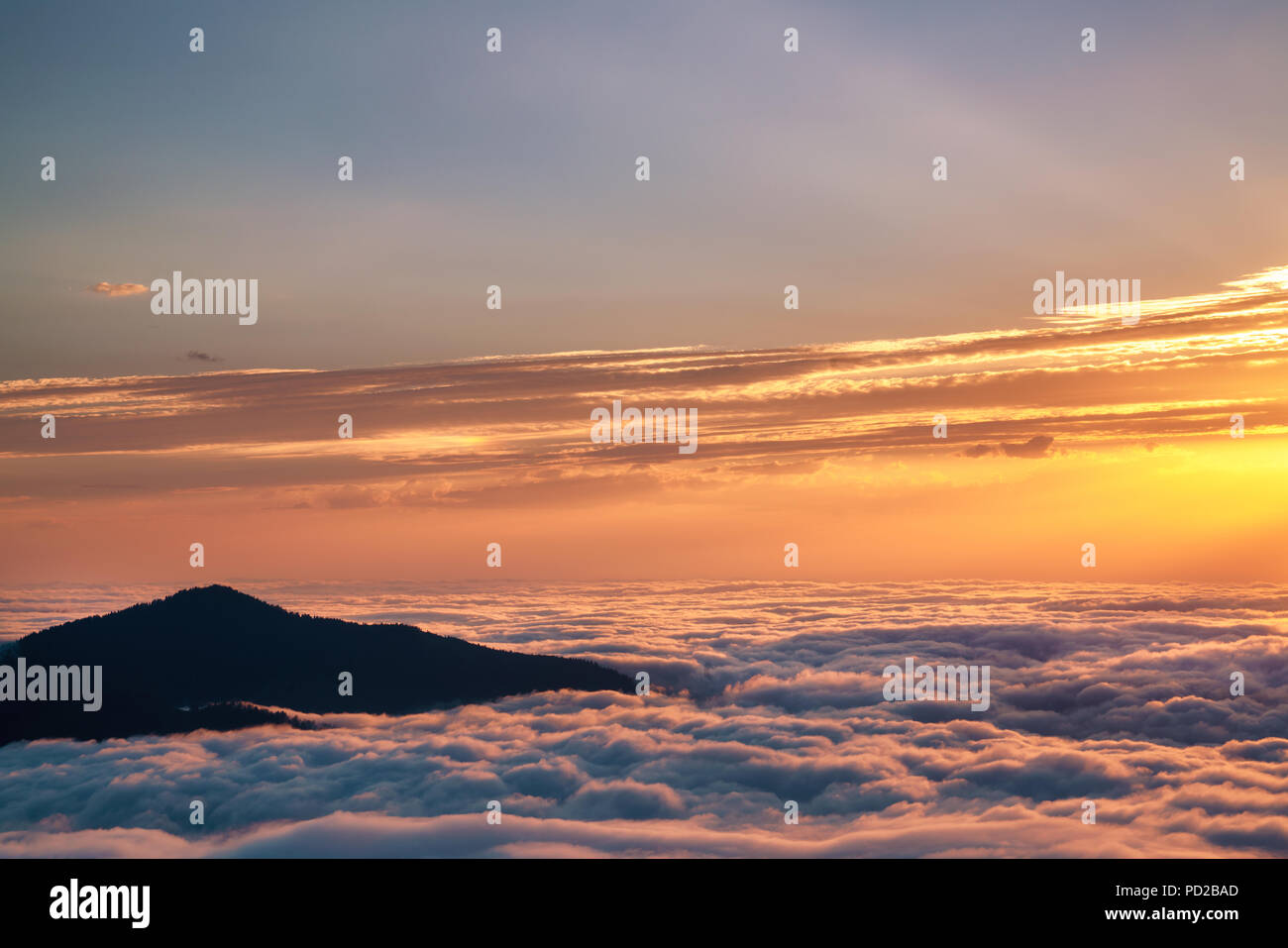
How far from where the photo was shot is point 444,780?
17000 cm

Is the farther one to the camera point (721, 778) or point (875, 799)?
point (721, 778)

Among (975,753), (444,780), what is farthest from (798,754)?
(444,780)

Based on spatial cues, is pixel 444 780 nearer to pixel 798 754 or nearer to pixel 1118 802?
pixel 798 754

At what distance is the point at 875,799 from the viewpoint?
538 ft

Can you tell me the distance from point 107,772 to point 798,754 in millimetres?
140923
